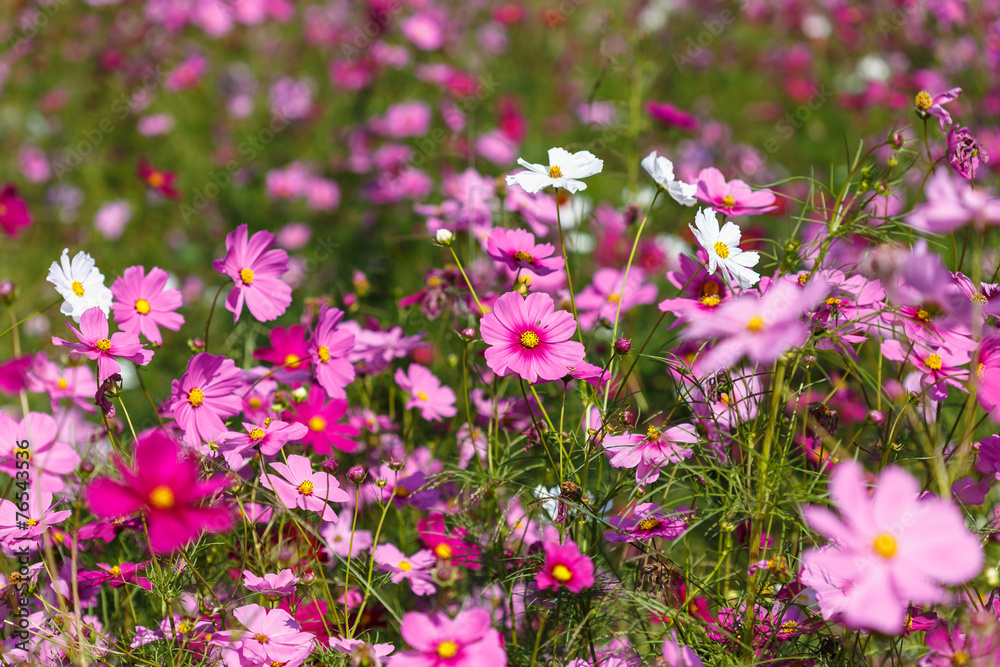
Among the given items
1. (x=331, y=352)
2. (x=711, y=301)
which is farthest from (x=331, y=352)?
(x=711, y=301)

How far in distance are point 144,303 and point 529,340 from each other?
591 mm

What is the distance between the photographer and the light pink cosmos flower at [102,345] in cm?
96

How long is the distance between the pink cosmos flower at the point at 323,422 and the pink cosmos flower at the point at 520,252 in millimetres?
332

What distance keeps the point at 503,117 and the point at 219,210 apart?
1140mm

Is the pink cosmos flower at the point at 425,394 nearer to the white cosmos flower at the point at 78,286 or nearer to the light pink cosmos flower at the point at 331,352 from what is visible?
the light pink cosmos flower at the point at 331,352

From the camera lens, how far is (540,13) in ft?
14.0

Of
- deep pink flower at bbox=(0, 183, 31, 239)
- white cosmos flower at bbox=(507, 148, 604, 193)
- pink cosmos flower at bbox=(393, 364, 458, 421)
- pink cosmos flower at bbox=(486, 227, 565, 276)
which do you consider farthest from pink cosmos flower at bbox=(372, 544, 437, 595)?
deep pink flower at bbox=(0, 183, 31, 239)

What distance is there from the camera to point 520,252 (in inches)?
43.2

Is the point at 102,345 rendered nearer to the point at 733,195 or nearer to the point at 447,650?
the point at 447,650

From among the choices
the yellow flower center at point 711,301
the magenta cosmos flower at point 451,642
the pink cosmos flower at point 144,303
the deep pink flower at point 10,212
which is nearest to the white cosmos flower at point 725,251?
the yellow flower center at point 711,301

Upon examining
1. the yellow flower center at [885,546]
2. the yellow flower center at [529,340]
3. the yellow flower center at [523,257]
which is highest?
the yellow flower center at [523,257]

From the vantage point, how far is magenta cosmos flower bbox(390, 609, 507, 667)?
2.39ft

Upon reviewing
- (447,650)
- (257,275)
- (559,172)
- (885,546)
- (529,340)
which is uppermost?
(559,172)

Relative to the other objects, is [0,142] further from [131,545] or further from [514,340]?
[514,340]
